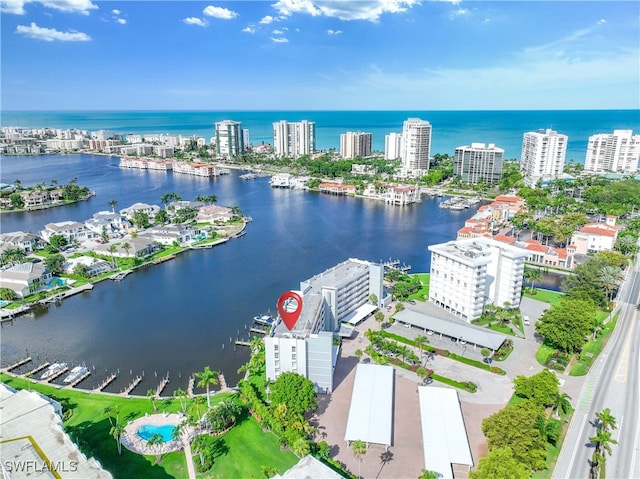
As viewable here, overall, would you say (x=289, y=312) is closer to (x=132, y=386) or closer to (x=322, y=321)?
(x=322, y=321)

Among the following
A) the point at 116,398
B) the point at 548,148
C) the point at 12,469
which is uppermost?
the point at 548,148

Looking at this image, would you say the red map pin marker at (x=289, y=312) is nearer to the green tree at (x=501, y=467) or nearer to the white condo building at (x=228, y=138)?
the green tree at (x=501, y=467)

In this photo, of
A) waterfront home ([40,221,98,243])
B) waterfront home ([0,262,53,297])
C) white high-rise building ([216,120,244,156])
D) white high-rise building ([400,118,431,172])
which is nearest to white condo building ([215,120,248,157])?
white high-rise building ([216,120,244,156])

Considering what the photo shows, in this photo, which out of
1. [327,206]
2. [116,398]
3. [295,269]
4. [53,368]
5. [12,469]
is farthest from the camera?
[327,206]

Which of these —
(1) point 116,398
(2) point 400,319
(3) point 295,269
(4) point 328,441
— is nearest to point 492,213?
(3) point 295,269

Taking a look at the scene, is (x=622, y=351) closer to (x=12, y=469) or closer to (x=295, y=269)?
(x=295, y=269)

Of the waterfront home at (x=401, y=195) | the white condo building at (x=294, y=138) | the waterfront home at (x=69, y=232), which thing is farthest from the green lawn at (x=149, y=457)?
the white condo building at (x=294, y=138)

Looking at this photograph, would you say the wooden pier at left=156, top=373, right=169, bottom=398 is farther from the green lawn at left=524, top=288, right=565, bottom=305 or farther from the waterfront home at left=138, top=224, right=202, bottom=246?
the green lawn at left=524, top=288, right=565, bottom=305

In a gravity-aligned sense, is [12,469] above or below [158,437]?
above
